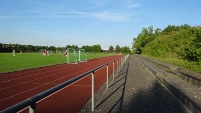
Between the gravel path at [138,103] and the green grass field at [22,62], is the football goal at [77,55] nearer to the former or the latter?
the green grass field at [22,62]

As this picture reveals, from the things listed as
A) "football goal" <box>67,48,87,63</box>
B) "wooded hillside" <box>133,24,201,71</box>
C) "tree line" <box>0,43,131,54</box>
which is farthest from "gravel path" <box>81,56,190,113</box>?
"tree line" <box>0,43,131,54</box>

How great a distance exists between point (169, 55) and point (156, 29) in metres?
77.1

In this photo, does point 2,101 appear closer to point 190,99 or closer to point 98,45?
point 190,99

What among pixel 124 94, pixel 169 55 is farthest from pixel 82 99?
pixel 169 55

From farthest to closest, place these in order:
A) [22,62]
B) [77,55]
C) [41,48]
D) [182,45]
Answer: [41,48]
[77,55]
[22,62]
[182,45]

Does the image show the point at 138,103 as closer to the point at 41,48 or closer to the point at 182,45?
the point at 182,45

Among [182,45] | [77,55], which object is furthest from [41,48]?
[182,45]

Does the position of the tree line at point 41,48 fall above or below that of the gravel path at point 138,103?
above

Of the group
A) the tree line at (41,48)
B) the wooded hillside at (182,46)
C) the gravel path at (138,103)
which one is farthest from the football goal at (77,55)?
the tree line at (41,48)

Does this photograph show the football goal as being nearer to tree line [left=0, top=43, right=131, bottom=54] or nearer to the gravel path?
the gravel path

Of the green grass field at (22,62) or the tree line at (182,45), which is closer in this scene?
the tree line at (182,45)

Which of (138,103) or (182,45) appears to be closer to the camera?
(138,103)

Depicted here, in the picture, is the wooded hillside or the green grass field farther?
the green grass field

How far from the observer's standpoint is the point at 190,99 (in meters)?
6.30
